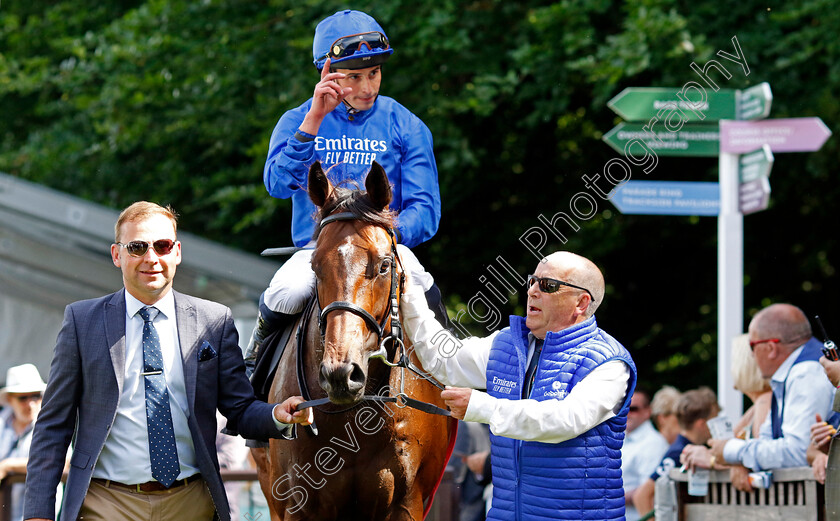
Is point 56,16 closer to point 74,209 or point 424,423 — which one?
point 74,209

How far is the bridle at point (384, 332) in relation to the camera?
12.8 feet

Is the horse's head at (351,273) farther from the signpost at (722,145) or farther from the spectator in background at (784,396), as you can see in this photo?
the signpost at (722,145)

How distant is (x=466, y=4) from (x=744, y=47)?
9.39 ft

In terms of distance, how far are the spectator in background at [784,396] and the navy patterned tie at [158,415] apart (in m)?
3.12

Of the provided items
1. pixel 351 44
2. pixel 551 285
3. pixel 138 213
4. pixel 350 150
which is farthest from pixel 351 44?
pixel 551 285

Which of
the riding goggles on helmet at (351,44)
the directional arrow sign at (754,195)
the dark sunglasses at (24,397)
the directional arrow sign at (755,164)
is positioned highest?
the directional arrow sign at (755,164)

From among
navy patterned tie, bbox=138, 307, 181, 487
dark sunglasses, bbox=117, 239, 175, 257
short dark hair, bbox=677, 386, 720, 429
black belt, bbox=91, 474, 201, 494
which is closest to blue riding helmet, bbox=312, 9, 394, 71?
dark sunglasses, bbox=117, 239, 175, 257

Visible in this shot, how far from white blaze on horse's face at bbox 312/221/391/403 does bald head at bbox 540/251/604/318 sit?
703 mm

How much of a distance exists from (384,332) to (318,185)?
671 mm

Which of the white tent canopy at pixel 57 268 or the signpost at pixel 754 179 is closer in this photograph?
the signpost at pixel 754 179

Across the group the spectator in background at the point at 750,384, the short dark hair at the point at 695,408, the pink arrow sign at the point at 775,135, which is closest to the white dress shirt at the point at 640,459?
the short dark hair at the point at 695,408

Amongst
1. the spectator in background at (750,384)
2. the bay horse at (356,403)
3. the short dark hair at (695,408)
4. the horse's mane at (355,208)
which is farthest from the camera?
the short dark hair at (695,408)

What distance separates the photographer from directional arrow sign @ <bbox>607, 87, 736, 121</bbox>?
7.66 m

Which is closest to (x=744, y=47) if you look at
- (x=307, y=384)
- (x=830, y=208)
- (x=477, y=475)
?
(x=830, y=208)
